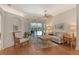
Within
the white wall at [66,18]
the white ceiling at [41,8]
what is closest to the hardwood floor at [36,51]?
the white wall at [66,18]

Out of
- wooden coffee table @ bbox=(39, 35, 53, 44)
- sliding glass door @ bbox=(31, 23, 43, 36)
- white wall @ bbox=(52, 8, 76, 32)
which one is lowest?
wooden coffee table @ bbox=(39, 35, 53, 44)

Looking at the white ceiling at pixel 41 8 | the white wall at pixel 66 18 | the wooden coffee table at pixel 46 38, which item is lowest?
the wooden coffee table at pixel 46 38

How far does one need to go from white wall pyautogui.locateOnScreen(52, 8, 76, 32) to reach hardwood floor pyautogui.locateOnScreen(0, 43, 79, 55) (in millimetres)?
385

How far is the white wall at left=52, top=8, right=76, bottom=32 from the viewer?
2215mm

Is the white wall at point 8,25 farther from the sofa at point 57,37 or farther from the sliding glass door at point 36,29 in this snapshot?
the sofa at point 57,37

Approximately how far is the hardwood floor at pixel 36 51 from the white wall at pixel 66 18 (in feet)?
1.26

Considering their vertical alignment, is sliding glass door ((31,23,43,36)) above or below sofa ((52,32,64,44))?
above

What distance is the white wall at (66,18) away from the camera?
2.21 m

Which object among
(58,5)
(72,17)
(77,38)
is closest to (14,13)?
(58,5)

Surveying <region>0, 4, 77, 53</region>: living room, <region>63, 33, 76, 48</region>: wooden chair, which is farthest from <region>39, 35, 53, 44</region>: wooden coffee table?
<region>63, 33, 76, 48</region>: wooden chair

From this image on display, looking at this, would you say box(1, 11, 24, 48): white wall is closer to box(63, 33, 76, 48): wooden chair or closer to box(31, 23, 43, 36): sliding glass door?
box(31, 23, 43, 36): sliding glass door
